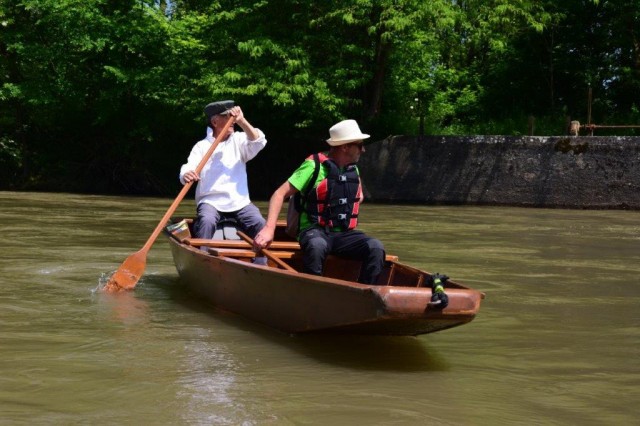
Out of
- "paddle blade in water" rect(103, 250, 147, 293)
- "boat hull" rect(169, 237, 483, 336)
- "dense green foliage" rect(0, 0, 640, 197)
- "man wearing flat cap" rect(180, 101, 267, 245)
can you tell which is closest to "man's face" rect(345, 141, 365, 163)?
"boat hull" rect(169, 237, 483, 336)

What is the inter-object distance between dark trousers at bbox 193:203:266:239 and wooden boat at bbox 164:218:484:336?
0.17 meters

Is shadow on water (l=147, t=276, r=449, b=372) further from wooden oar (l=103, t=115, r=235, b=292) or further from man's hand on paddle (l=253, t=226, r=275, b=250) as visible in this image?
wooden oar (l=103, t=115, r=235, b=292)

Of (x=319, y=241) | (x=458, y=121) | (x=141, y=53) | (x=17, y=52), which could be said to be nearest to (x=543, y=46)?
(x=458, y=121)

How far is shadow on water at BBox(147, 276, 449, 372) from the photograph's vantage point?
16.1 feet

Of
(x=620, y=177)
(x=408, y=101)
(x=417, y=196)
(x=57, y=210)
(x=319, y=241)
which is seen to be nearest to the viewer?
(x=319, y=241)

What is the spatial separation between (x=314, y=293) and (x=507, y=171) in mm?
13646

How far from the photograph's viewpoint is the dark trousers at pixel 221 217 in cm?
710

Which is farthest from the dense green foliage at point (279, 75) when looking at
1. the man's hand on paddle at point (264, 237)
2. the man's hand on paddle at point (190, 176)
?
the man's hand on paddle at point (264, 237)

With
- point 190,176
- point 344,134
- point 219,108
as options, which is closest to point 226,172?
point 190,176

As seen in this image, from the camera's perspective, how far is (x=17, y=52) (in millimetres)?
23625

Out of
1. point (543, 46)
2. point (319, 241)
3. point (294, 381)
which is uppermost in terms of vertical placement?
point (543, 46)

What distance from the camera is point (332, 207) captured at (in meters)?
5.73

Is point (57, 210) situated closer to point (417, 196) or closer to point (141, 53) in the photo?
point (417, 196)

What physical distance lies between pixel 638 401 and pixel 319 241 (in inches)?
81.7
